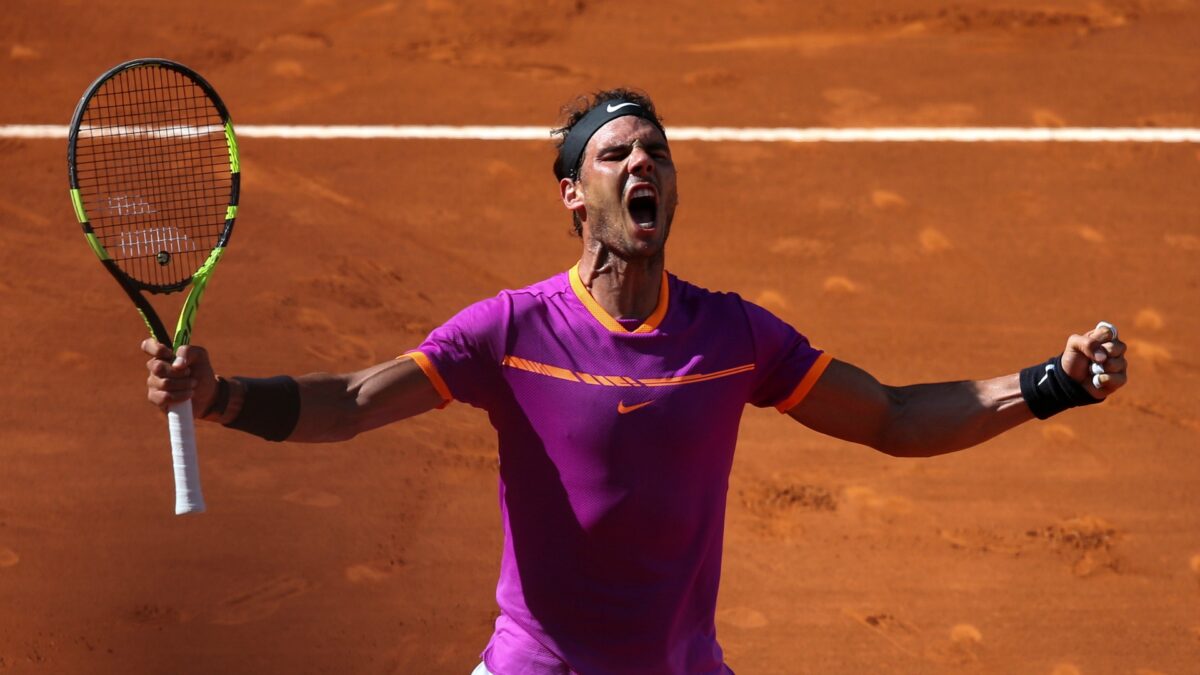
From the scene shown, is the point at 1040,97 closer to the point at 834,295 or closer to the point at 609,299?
the point at 834,295

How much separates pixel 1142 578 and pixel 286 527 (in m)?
3.90

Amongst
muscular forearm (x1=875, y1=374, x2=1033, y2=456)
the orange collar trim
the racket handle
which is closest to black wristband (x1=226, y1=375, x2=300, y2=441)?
the racket handle

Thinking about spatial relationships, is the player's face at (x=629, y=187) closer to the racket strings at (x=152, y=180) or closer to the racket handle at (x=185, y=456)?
the racket handle at (x=185, y=456)

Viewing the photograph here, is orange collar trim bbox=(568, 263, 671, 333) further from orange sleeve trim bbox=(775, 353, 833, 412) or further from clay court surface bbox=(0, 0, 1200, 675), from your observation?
clay court surface bbox=(0, 0, 1200, 675)

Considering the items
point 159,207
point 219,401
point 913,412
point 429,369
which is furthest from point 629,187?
point 159,207

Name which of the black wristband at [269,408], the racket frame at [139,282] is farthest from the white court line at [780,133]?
the black wristband at [269,408]

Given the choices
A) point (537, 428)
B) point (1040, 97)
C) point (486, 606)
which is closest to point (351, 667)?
point (486, 606)

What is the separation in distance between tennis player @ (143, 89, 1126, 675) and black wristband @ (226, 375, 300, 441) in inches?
0.5

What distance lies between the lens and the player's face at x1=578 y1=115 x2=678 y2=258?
4.53 meters

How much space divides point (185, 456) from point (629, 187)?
138 centimetres

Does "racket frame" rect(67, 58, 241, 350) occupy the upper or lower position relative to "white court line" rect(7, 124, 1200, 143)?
lower

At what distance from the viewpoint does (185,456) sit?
428 cm

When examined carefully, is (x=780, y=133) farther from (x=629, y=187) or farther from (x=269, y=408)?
(x=269, y=408)

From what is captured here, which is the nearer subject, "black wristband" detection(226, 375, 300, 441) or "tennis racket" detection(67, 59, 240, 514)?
"black wristband" detection(226, 375, 300, 441)
